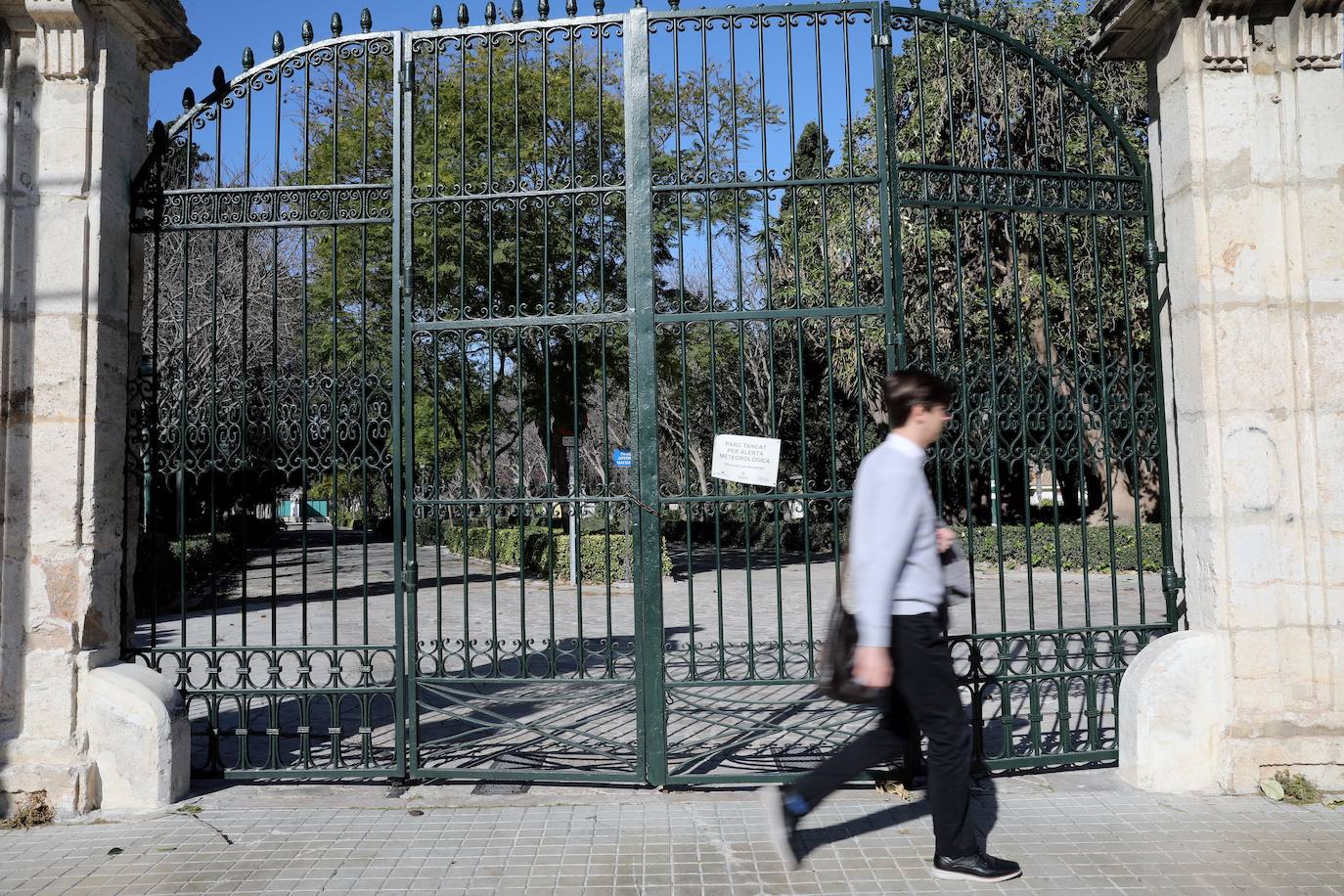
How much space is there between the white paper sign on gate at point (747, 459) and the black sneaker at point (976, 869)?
75.5 inches

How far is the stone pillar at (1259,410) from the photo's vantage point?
16.0ft

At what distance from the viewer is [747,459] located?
5047mm

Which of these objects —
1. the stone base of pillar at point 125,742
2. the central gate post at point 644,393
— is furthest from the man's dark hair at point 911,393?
the stone base of pillar at point 125,742

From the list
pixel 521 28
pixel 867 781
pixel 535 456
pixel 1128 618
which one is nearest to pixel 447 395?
pixel 1128 618

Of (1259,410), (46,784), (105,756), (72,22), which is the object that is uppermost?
(72,22)

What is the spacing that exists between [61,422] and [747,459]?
3.57 metres

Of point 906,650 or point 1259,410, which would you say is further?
point 1259,410

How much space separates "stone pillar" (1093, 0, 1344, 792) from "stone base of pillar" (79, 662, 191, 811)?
5.03 metres

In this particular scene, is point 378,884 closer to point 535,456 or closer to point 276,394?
point 276,394

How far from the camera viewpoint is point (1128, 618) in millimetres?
12805

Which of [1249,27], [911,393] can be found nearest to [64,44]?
[911,393]

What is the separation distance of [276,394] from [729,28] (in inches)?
127

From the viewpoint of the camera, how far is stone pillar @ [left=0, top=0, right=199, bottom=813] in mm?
4875

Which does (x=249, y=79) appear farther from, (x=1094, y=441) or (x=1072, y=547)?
(x=1072, y=547)
